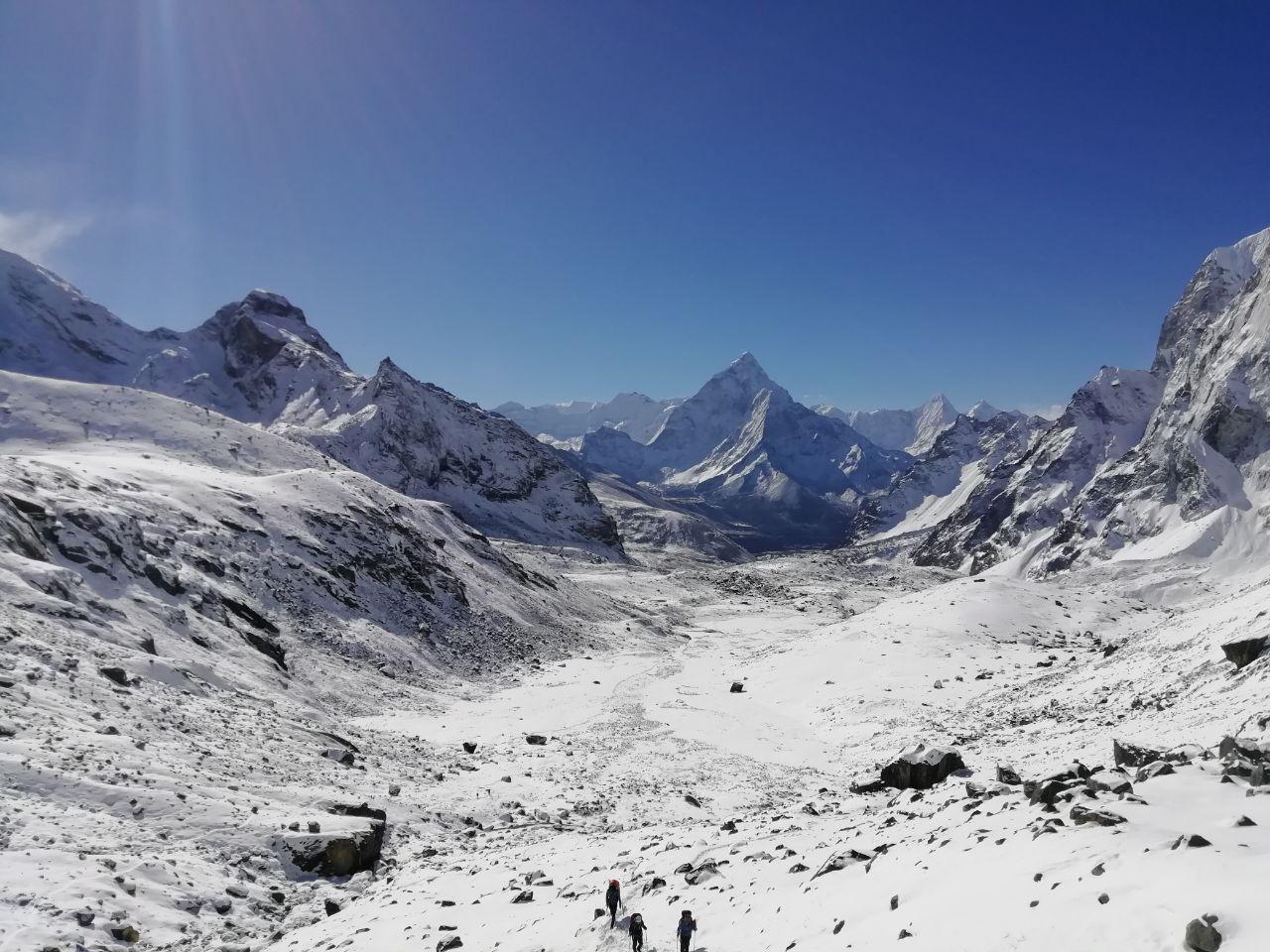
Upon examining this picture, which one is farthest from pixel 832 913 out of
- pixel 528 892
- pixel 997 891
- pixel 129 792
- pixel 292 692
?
pixel 292 692

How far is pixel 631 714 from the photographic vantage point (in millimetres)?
46438

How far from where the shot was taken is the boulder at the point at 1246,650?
1108 inches

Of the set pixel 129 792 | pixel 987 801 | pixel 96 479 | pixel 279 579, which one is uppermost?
pixel 96 479

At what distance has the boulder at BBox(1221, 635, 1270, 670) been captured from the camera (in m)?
28.1

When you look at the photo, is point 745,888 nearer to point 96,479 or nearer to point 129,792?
point 129,792

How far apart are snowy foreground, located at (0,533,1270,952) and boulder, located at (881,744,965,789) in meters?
1.12

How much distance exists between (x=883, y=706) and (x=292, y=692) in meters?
34.9

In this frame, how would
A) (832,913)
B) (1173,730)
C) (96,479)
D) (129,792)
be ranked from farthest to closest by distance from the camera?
1. (96,479)
2. (1173,730)
3. (129,792)
4. (832,913)

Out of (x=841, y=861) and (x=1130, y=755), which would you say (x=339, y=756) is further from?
(x=1130, y=755)

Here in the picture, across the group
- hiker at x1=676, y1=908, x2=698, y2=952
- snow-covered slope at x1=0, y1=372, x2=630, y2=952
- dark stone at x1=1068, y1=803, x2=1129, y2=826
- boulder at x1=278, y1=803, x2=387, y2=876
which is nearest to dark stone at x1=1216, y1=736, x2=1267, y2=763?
dark stone at x1=1068, y1=803, x2=1129, y2=826

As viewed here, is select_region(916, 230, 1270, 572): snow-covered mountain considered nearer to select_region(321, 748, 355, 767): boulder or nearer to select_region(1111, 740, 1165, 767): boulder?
select_region(1111, 740, 1165, 767): boulder

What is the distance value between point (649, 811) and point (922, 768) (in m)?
10.6

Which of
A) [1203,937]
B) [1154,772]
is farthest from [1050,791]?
[1203,937]

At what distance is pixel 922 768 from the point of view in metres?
26.5
